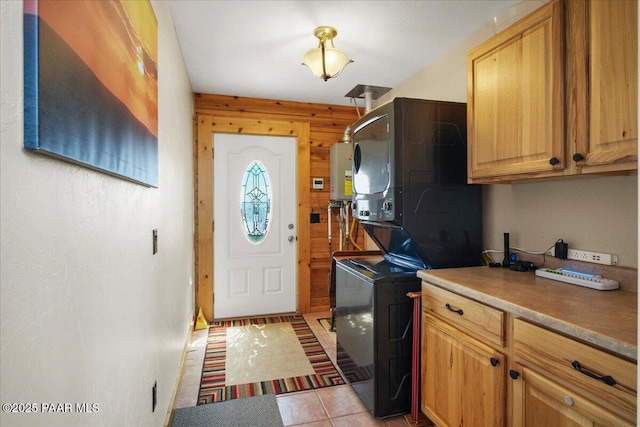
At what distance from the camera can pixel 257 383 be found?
7.82 feet

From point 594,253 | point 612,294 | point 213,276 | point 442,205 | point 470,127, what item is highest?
point 470,127

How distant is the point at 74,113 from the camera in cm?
72

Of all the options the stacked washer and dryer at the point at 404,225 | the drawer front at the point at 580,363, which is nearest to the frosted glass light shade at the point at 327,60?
the stacked washer and dryer at the point at 404,225

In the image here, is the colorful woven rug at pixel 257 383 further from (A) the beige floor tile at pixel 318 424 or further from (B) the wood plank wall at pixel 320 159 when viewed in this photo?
(B) the wood plank wall at pixel 320 159

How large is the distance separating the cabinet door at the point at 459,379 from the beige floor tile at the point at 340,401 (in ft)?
1.51

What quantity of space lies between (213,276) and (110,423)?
275 centimetres

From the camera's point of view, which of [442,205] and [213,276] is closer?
[442,205]

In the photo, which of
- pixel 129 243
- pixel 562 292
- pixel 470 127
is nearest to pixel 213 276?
pixel 129 243

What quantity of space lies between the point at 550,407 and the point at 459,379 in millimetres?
467

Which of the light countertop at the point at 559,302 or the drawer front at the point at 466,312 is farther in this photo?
the drawer front at the point at 466,312

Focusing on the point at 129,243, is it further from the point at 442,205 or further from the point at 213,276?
the point at 213,276

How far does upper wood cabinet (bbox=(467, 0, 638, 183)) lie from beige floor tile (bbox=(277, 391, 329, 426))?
1.70 metres

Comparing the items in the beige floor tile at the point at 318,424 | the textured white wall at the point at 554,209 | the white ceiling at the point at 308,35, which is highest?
the white ceiling at the point at 308,35

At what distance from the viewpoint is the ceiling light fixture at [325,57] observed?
7.42 feet
